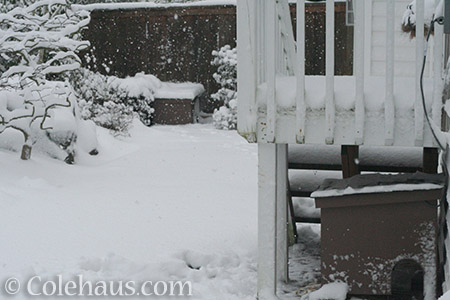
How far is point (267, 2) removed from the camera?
3.26 m

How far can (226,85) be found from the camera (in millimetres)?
11875

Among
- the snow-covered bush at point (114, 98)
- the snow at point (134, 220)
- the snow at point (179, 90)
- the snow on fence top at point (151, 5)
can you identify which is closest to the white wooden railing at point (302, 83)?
the snow at point (134, 220)

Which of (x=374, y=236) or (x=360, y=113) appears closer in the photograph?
(x=360, y=113)

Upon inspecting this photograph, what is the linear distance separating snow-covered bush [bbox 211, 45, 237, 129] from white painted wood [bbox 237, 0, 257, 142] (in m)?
7.43

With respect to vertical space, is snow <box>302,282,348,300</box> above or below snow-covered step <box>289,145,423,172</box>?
below

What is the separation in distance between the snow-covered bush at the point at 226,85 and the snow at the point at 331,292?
24.0 ft

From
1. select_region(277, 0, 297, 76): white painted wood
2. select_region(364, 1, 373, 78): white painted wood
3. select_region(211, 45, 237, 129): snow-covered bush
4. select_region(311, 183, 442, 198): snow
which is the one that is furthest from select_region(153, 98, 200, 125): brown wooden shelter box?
select_region(311, 183, 442, 198): snow

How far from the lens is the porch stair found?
4227 mm

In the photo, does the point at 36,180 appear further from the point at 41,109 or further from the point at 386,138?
the point at 386,138

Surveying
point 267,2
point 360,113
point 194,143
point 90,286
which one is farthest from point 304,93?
point 194,143

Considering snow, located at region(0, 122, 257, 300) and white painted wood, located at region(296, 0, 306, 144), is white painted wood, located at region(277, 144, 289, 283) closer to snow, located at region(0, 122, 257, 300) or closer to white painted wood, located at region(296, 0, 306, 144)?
snow, located at region(0, 122, 257, 300)

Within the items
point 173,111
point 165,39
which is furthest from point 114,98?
point 165,39

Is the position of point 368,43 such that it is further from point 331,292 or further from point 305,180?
point 331,292

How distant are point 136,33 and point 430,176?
10.0 m
